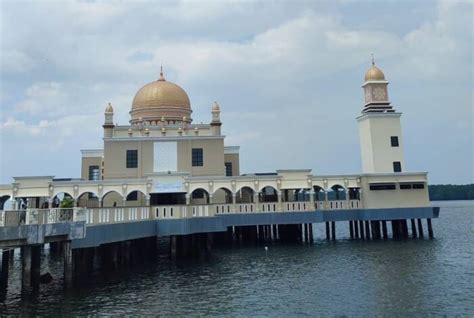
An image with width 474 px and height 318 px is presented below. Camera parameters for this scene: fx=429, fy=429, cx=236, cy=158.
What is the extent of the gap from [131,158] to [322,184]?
17.0 meters

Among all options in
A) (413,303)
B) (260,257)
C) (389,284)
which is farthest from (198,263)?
(413,303)

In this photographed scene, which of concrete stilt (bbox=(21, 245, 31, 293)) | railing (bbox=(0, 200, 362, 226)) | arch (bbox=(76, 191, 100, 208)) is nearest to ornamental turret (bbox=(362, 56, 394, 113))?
railing (bbox=(0, 200, 362, 226))

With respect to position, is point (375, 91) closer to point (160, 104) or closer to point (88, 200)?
point (160, 104)

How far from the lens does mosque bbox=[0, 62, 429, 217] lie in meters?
34.3

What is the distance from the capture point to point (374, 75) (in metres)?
40.8

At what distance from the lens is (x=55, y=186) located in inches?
1344

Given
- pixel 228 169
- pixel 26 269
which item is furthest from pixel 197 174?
pixel 26 269

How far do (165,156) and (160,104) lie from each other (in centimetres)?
624

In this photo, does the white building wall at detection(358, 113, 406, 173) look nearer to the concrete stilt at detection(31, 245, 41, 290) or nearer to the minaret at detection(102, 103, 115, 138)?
the minaret at detection(102, 103, 115, 138)

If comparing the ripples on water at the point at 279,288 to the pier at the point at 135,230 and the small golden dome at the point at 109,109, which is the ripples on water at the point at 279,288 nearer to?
the pier at the point at 135,230

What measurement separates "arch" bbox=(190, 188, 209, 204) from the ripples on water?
33.0ft

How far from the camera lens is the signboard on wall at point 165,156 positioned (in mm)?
38375

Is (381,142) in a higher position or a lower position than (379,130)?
lower

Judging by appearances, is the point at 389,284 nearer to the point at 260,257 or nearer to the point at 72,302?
the point at 260,257
